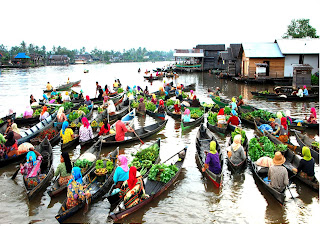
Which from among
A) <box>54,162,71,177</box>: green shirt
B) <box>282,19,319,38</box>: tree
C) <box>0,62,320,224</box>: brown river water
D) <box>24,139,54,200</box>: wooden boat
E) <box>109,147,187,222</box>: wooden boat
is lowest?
<box>0,62,320,224</box>: brown river water

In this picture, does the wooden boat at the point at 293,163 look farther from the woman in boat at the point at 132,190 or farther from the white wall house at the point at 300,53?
the white wall house at the point at 300,53

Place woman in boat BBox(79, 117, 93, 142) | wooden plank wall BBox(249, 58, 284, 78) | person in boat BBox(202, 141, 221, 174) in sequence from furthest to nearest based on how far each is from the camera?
wooden plank wall BBox(249, 58, 284, 78) → woman in boat BBox(79, 117, 93, 142) → person in boat BBox(202, 141, 221, 174)

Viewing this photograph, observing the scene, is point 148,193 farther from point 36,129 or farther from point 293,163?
point 36,129

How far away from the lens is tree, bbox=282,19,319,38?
140 ft

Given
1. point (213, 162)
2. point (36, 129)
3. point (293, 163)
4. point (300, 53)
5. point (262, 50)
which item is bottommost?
point (293, 163)

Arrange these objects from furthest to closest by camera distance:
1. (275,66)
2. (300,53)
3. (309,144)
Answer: (275,66)
(300,53)
(309,144)

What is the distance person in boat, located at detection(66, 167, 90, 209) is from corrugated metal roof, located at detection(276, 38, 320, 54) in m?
27.8

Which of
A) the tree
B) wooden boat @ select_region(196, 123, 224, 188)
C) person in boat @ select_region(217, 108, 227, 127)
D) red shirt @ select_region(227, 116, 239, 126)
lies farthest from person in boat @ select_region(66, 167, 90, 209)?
the tree

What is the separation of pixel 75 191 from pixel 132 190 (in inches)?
51.8

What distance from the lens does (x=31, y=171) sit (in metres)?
8.11

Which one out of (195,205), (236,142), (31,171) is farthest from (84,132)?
(236,142)

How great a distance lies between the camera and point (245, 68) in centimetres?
3319

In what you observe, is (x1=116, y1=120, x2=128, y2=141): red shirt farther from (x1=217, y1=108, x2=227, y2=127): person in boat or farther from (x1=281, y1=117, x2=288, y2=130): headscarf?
(x1=281, y1=117, x2=288, y2=130): headscarf

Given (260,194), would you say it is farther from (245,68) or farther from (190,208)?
(245,68)
